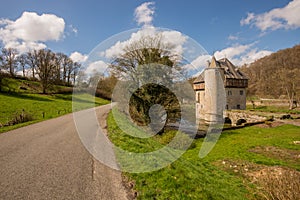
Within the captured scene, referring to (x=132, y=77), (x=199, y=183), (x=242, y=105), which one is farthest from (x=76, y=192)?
(x=242, y=105)

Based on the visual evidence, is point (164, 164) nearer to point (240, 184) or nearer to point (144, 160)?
point (144, 160)

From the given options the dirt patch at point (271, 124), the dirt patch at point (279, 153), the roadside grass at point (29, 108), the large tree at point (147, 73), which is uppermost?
the large tree at point (147, 73)

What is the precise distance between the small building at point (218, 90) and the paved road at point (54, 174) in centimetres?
2605

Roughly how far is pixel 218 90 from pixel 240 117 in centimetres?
527

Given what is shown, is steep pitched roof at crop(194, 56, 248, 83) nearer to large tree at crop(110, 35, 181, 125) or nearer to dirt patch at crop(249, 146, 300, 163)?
large tree at crop(110, 35, 181, 125)

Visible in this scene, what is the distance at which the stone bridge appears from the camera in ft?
84.5

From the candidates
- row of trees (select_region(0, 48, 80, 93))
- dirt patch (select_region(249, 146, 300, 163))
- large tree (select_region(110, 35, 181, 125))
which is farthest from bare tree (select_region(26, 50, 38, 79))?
dirt patch (select_region(249, 146, 300, 163))

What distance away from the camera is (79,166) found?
599 centimetres

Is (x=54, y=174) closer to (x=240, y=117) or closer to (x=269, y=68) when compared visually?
(x=240, y=117)

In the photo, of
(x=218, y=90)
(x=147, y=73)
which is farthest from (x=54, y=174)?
(x=218, y=90)

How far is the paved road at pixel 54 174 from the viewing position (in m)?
4.38

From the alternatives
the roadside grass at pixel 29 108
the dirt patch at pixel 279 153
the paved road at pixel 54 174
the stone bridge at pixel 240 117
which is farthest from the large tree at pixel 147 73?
the stone bridge at pixel 240 117

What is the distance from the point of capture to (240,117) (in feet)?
92.7

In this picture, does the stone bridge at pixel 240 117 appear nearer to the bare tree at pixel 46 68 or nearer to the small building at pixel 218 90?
the small building at pixel 218 90
